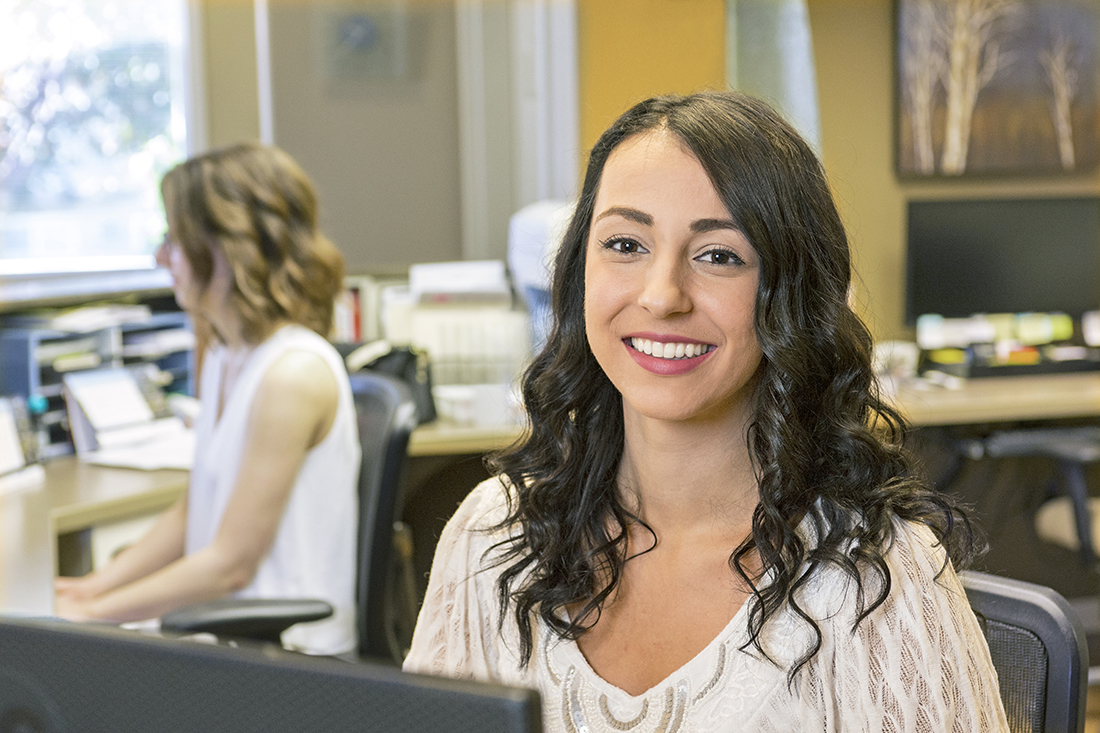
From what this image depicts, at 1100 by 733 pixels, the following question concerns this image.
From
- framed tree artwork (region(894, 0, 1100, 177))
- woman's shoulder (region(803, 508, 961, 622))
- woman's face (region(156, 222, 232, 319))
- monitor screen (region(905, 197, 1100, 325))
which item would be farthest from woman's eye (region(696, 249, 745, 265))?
framed tree artwork (region(894, 0, 1100, 177))

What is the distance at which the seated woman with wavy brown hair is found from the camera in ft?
5.95

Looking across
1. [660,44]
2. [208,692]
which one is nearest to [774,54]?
[660,44]

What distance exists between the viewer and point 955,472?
138 inches

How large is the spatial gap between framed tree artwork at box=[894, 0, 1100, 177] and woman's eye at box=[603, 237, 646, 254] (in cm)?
303

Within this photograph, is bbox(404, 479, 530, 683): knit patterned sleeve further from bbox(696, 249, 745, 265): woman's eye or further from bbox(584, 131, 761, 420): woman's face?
bbox(696, 249, 745, 265): woman's eye

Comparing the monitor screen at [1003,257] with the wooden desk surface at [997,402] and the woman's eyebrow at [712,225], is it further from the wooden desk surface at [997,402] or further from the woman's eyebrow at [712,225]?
the woman's eyebrow at [712,225]

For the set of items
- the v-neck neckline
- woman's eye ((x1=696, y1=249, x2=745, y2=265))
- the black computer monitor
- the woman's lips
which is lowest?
the v-neck neckline

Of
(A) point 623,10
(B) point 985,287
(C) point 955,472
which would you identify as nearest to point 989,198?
(B) point 985,287

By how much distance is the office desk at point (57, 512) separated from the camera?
6.11ft

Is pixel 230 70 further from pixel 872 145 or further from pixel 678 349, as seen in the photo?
pixel 678 349

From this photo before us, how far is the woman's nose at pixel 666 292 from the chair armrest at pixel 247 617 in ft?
2.76

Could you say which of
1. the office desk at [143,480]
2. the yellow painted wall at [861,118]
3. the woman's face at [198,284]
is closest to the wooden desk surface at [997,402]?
the office desk at [143,480]

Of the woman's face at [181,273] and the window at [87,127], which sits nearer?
the woman's face at [181,273]

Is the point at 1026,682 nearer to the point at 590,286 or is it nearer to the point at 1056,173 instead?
the point at 590,286
